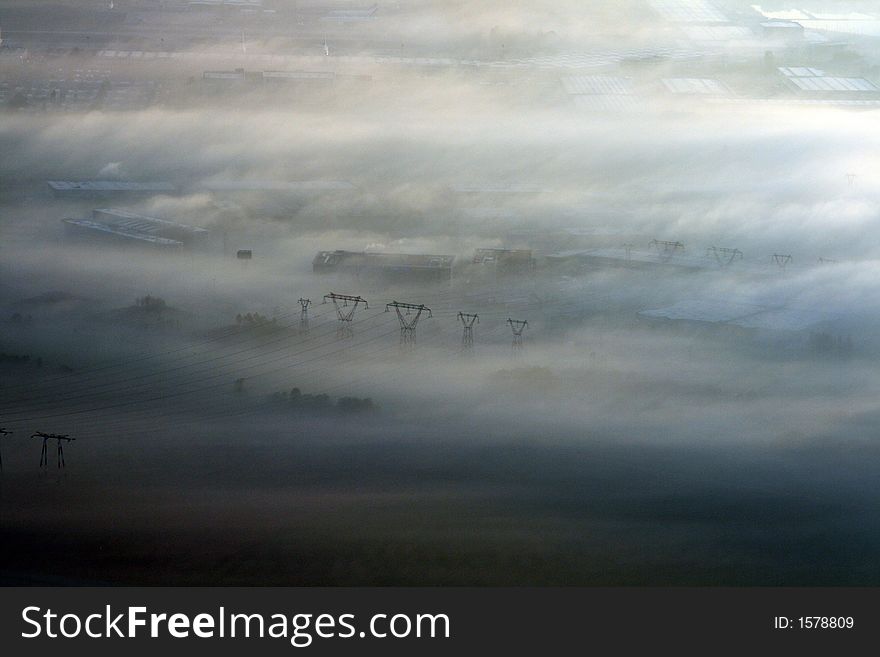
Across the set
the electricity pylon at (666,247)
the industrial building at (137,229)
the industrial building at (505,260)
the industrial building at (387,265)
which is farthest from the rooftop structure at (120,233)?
the electricity pylon at (666,247)

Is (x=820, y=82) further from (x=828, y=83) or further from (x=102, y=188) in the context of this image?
(x=102, y=188)

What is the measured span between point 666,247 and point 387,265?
97.2 inches

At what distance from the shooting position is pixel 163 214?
11336mm

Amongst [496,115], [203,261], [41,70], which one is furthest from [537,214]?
[41,70]

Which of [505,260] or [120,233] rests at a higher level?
[120,233]

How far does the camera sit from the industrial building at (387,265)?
35.3ft

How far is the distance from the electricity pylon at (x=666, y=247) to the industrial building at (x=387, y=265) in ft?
5.97

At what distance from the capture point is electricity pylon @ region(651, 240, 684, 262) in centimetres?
1114

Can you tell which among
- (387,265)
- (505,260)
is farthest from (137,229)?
(505,260)

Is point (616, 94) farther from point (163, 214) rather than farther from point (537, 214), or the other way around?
point (163, 214)

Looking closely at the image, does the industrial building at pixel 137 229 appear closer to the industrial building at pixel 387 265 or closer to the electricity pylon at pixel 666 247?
the industrial building at pixel 387 265

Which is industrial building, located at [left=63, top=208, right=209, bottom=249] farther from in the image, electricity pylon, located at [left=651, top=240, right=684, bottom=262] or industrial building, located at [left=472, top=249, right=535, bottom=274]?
electricity pylon, located at [left=651, top=240, right=684, bottom=262]

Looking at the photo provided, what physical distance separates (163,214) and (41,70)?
158 centimetres

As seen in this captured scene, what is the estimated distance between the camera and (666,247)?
36.9 ft
